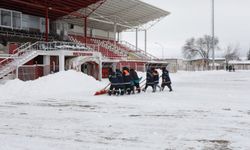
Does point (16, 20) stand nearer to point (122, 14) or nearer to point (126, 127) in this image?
point (122, 14)

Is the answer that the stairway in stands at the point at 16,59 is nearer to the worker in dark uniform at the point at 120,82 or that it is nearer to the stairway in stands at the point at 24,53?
the stairway in stands at the point at 24,53

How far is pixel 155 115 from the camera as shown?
10.9 meters

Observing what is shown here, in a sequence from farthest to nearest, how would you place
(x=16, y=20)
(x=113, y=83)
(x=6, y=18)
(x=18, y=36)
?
(x=16, y=20), (x=6, y=18), (x=18, y=36), (x=113, y=83)

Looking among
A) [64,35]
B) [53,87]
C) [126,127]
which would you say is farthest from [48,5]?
[126,127]

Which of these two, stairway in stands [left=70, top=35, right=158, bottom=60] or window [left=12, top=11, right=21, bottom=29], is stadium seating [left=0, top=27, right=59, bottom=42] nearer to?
window [left=12, top=11, right=21, bottom=29]

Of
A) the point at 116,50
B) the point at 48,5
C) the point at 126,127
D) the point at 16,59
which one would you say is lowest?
the point at 126,127

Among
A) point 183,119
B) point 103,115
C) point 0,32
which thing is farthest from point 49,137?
point 0,32

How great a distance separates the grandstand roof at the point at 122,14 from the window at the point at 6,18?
792 centimetres

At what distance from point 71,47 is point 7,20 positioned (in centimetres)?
1007

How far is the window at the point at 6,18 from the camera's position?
36.2 m

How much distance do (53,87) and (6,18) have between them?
19.0 m

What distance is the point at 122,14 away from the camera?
48281mm

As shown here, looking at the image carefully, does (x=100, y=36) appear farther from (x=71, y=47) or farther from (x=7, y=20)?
(x=71, y=47)

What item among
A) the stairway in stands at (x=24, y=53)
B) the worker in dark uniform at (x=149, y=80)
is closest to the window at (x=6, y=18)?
the stairway in stands at (x=24, y=53)
